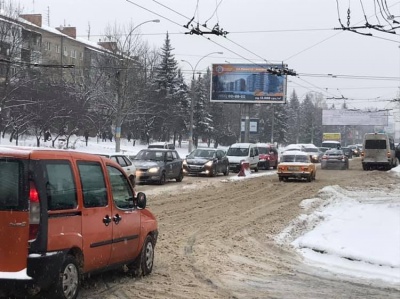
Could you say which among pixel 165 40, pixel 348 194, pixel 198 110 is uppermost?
pixel 165 40

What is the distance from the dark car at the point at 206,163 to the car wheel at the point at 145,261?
2319 centimetres

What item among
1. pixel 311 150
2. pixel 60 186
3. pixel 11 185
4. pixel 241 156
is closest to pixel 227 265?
pixel 60 186

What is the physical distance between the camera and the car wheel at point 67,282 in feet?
18.5

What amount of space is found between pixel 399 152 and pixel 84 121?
31150mm

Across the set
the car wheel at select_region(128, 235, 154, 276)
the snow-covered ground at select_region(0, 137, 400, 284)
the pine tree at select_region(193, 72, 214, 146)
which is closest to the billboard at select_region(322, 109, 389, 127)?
the pine tree at select_region(193, 72, 214, 146)

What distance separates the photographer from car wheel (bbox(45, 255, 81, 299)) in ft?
18.5

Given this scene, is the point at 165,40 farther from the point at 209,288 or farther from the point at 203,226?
the point at 209,288

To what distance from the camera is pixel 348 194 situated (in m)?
21.8

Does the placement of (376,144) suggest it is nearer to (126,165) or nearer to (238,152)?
(238,152)

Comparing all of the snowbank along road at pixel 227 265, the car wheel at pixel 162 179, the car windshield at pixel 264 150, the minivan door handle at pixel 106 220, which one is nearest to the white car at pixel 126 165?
the car wheel at pixel 162 179

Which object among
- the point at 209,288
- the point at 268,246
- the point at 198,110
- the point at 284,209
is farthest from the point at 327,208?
the point at 198,110

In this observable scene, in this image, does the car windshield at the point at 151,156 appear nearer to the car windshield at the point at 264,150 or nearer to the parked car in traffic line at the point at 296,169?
the parked car in traffic line at the point at 296,169

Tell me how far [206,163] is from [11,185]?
25.7 m

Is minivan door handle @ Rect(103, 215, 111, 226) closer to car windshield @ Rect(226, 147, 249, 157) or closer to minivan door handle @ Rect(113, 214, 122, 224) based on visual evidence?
minivan door handle @ Rect(113, 214, 122, 224)
